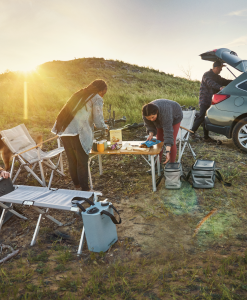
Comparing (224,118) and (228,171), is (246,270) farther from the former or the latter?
(224,118)

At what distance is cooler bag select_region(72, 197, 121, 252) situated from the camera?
103 inches

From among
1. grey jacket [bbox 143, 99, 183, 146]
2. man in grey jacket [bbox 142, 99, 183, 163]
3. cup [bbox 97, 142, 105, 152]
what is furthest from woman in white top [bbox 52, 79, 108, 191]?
grey jacket [bbox 143, 99, 183, 146]

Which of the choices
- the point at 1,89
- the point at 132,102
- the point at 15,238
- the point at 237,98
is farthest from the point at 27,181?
the point at 1,89

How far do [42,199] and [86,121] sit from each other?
1265 millimetres

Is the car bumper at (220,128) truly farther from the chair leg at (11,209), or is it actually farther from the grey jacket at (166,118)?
the chair leg at (11,209)

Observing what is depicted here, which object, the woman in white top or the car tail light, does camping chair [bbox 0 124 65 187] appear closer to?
the woman in white top

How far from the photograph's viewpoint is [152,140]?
4477mm

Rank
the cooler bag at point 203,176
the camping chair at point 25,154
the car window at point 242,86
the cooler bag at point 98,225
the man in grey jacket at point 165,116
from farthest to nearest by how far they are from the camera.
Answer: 1. the car window at point 242,86
2. the camping chair at point 25,154
3. the cooler bag at point 203,176
4. the man in grey jacket at point 165,116
5. the cooler bag at point 98,225

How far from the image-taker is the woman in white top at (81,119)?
362 cm

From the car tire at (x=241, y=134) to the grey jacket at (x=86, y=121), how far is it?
310 cm

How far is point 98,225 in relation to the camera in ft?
8.59

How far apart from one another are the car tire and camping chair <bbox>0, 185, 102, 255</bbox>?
11.9 feet

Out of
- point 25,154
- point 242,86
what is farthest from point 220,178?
point 25,154

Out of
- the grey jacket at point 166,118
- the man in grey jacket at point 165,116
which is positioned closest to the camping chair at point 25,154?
the man in grey jacket at point 165,116
